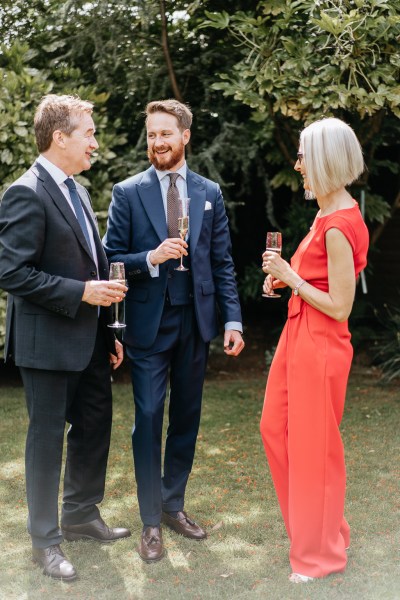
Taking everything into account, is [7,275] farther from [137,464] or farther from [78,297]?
[137,464]

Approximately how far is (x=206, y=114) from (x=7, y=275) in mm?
5037

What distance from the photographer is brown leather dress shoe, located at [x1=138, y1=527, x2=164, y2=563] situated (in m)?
4.10

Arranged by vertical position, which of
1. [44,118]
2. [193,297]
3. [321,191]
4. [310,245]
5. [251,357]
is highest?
[44,118]

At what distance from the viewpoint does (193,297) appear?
4.23 m

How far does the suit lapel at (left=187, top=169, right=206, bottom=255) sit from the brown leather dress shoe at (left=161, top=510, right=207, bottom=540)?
1.54m

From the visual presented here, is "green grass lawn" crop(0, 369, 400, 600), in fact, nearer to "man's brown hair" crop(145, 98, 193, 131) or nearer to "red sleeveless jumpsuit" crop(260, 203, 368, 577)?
"red sleeveless jumpsuit" crop(260, 203, 368, 577)

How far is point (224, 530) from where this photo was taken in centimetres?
452

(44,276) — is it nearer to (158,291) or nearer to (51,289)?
(51,289)

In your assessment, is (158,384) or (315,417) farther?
(158,384)

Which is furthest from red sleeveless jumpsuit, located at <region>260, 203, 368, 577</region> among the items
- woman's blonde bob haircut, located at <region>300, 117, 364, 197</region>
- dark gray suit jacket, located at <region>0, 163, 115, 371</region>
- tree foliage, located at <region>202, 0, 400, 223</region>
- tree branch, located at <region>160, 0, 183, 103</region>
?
tree branch, located at <region>160, 0, 183, 103</region>

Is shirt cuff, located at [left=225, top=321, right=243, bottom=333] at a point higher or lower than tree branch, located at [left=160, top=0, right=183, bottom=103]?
lower

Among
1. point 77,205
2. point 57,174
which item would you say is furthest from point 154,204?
point 57,174

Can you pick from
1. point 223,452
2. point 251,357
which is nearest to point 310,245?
point 223,452

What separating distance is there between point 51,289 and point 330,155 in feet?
4.73
